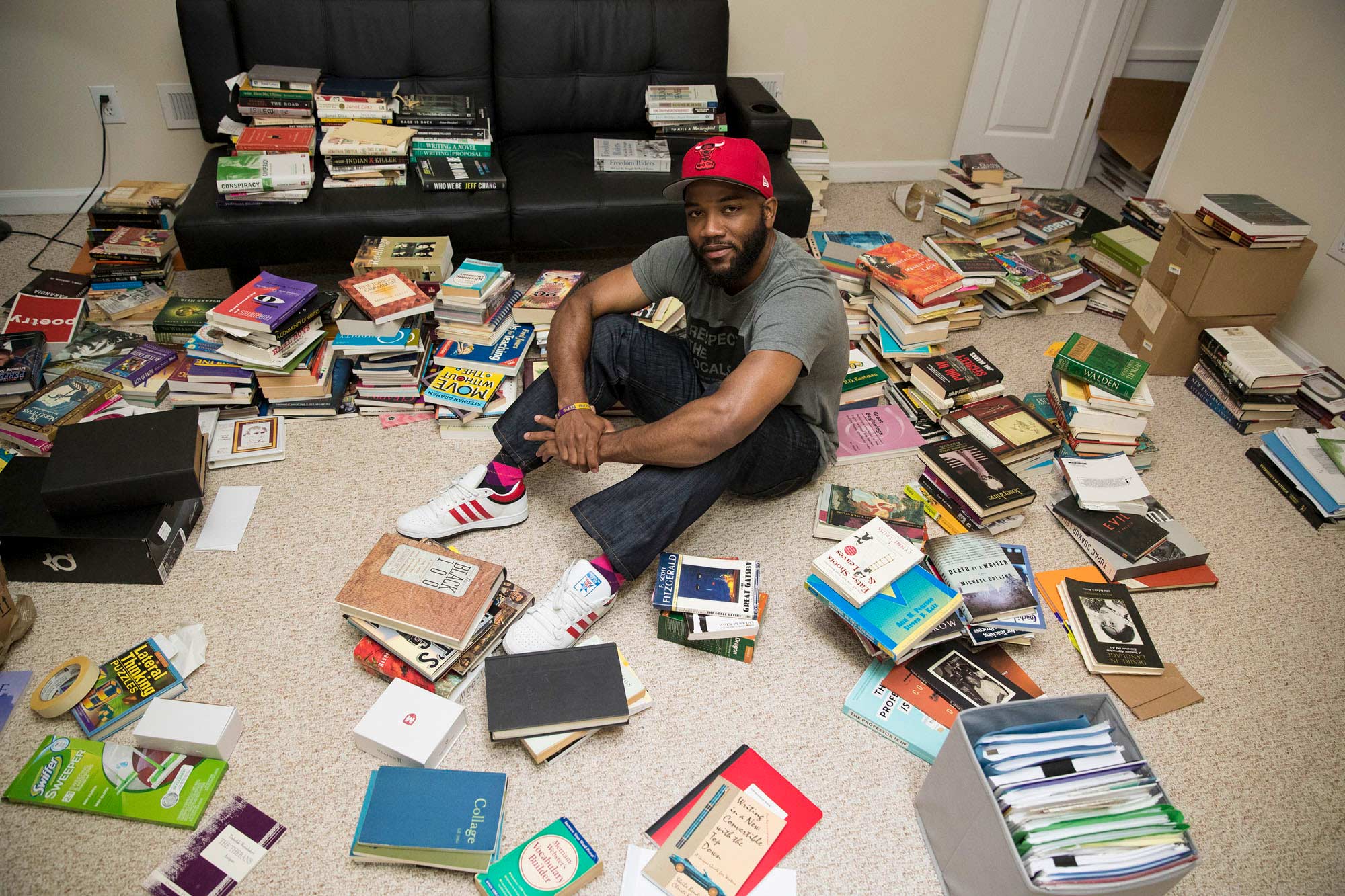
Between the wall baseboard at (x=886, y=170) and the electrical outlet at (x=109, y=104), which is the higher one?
the electrical outlet at (x=109, y=104)

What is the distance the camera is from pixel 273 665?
177 centimetres

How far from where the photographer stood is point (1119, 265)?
3164 millimetres

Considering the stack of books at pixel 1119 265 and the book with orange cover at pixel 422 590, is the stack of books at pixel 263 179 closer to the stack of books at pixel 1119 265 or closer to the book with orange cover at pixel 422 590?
the book with orange cover at pixel 422 590

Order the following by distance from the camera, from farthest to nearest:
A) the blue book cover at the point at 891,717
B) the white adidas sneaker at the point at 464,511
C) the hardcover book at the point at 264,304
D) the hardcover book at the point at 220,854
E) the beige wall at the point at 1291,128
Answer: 1. the beige wall at the point at 1291,128
2. the hardcover book at the point at 264,304
3. the white adidas sneaker at the point at 464,511
4. the blue book cover at the point at 891,717
5. the hardcover book at the point at 220,854

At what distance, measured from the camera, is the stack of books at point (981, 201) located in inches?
129

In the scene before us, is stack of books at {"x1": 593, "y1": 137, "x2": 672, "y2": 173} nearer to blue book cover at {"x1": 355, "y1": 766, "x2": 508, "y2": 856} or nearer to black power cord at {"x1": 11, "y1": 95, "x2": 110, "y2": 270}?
black power cord at {"x1": 11, "y1": 95, "x2": 110, "y2": 270}

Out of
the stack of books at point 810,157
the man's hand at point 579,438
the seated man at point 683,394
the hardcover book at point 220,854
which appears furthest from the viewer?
the stack of books at point 810,157

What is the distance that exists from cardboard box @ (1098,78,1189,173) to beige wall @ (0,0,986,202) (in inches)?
27.5

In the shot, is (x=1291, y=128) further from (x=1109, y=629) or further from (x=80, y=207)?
(x=80, y=207)

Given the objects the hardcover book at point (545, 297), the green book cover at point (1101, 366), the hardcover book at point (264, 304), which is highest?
the hardcover book at point (264, 304)

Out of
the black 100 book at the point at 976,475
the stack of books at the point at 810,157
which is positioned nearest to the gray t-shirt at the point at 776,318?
the black 100 book at the point at 976,475

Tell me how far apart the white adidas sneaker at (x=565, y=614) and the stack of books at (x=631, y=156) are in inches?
67.2

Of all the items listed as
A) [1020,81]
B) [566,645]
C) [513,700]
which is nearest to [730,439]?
[566,645]

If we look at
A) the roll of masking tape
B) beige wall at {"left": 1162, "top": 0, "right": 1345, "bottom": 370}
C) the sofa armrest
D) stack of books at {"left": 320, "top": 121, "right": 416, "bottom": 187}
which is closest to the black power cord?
stack of books at {"left": 320, "top": 121, "right": 416, "bottom": 187}
